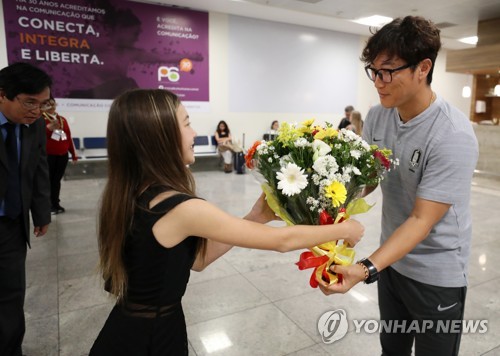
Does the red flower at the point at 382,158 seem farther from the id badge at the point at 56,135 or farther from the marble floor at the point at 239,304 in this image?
the id badge at the point at 56,135

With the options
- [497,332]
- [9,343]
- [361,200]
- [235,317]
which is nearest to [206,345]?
[235,317]

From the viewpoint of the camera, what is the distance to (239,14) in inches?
348

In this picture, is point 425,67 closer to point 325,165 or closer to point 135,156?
point 325,165

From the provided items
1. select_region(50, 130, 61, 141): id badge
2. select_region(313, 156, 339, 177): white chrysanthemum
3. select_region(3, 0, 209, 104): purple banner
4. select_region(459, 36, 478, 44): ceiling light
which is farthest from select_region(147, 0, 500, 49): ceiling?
select_region(313, 156, 339, 177): white chrysanthemum

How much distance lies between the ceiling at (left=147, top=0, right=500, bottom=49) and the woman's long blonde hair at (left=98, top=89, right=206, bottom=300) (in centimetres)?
725

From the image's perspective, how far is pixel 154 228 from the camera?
3.58 feet

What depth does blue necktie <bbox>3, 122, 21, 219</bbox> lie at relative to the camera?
6.23 ft

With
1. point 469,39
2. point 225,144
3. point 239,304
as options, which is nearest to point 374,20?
point 469,39

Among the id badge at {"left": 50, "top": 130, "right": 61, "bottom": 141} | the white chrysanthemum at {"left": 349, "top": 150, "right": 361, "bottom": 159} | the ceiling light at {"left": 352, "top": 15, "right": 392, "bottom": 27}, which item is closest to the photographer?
the white chrysanthemum at {"left": 349, "top": 150, "right": 361, "bottom": 159}

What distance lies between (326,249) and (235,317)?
58.3 inches

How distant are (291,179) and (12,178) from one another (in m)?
1.60

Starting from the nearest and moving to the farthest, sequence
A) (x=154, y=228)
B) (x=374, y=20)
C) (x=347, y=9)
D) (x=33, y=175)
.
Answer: (x=154, y=228) → (x=33, y=175) → (x=347, y=9) → (x=374, y=20)

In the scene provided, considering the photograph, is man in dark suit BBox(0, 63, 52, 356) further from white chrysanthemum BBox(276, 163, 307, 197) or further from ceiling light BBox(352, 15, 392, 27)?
ceiling light BBox(352, 15, 392, 27)

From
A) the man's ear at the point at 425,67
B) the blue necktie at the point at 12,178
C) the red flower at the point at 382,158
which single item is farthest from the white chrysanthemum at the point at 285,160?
the blue necktie at the point at 12,178
